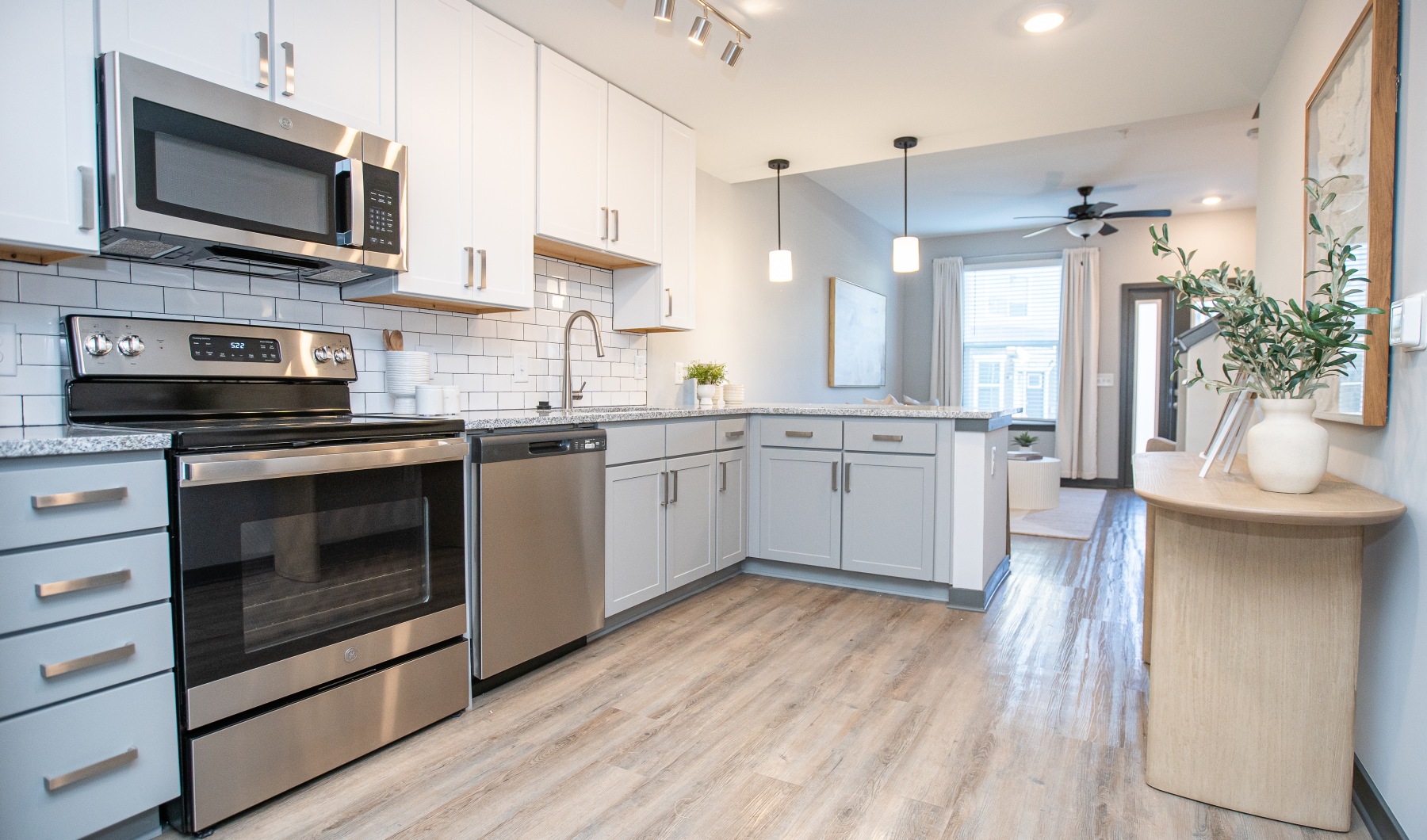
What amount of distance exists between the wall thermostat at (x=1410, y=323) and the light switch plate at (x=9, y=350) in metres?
3.11

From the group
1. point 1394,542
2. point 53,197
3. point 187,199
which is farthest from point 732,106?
point 1394,542

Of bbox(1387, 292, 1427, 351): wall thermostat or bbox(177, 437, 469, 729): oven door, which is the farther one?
bbox(177, 437, 469, 729): oven door

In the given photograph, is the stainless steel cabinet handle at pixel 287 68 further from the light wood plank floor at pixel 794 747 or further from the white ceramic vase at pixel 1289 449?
the white ceramic vase at pixel 1289 449

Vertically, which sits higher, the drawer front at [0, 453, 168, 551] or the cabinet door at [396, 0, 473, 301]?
the cabinet door at [396, 0, 473, 301]

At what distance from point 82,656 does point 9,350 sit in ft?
2.77

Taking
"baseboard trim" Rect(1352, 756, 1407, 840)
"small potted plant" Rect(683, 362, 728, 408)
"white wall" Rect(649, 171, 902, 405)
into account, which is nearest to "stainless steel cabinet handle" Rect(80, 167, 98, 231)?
"white wall" Rect(649, 171, 902, 405)

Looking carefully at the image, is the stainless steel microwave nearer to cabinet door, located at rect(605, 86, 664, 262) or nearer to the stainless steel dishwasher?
the stainless steel dishwasher

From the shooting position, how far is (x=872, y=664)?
8.61 feet

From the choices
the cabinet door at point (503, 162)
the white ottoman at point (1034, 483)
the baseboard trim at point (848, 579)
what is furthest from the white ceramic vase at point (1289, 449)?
the white ottoman at point (1034, 483)

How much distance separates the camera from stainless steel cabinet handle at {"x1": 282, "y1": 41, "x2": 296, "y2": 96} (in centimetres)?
200

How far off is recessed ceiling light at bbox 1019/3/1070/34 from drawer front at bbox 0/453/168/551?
2.97m

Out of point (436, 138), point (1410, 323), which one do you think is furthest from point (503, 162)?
point (1410, 323)

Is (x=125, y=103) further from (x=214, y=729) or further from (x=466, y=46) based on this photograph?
(x=214, y=729)

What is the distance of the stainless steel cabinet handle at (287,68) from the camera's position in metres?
2.00
